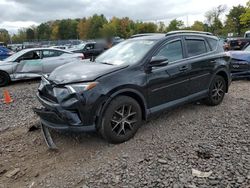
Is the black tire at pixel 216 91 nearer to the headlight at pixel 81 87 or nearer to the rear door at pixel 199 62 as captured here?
the rear door at pixel 199 62

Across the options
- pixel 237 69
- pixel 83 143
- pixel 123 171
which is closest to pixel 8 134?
pixel 83 143

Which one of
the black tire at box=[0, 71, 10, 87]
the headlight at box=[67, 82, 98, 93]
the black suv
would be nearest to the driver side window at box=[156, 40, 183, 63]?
the black suv

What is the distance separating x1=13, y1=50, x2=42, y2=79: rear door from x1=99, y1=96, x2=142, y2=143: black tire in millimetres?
7035

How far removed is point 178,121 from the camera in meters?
5.16

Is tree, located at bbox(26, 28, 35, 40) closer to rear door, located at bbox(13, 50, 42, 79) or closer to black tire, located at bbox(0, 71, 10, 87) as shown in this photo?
rear door, located at bbox(13, 50, 42, 79)

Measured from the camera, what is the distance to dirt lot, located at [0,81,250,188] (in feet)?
11.1

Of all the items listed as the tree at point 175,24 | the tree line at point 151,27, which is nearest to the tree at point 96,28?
the tree line at point 151,27

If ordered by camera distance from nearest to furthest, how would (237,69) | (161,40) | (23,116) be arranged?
(161,40) → (23,116) → (237,69)

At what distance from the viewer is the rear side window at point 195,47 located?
17.5 ft

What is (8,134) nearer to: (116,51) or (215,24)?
(116,51)

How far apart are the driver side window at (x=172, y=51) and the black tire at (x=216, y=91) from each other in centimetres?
122

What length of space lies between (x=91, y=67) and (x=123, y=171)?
1821 millimetres

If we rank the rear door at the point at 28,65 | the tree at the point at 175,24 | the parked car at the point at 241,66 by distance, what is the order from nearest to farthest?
the parked car at the point at 241,66 < the rear door at the point at 28,65 < the tree at the point at 175,24

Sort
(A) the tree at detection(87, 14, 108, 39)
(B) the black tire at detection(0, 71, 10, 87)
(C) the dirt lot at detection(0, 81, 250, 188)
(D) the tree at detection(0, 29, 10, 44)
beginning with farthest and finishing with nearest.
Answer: (D) the tree at detection(0, 29, 10, 44), (A) the tree at detection(87, 14, 108, 39), (B) the black tire at detection(0, 71, 10, 87), (C) the dirt lot at detection(0, 81, 250, 188)
